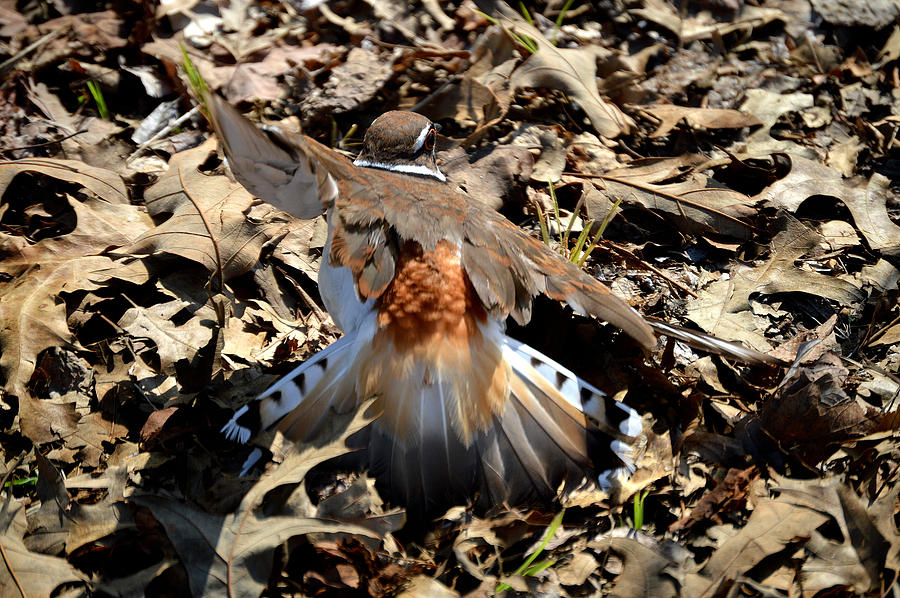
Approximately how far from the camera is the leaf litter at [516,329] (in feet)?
9.03

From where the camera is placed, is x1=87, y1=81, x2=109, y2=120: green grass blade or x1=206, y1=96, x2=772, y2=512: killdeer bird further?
x1=87, y1=81, x2=109, y2=120: green grass blade

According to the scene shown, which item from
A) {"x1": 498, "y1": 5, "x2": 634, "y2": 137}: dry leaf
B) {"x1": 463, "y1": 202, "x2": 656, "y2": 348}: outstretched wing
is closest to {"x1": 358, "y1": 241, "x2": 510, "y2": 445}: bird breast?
{"x1": 463, "y1": 202, "x2": 656, "y2": 348}: outstretched wing

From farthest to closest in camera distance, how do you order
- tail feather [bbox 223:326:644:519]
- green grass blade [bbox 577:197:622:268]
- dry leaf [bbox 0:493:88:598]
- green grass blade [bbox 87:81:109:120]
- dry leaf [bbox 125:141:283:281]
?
green grass blade [bbox 87:81:109:120], green grass blade [bbox 577:197:622:268], dry leaf [bbox 125:141:283:281], tail feather [bbox 223:326:644:519], dry leaf [bbox 0:493:88:598]

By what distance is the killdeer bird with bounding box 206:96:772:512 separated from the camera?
282 cm

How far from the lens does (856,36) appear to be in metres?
5.39

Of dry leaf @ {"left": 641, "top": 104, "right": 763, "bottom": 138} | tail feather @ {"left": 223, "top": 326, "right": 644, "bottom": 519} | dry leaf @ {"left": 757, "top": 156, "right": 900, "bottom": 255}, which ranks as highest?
dry leaf @ {"left": 641, "top": 104, "right": 763, "bottom": 138}

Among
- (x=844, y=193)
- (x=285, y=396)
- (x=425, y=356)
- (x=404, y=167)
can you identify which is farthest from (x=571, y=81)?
(x=285, y=396)

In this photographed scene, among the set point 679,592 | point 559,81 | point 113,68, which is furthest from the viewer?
A: point 113,68

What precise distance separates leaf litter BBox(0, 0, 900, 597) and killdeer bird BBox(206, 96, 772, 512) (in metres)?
0.14

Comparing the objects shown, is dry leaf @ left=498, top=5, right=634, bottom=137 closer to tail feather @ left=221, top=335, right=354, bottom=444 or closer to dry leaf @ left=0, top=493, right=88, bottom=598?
tail feather @ left=221, top=335, right=354, bottom=444

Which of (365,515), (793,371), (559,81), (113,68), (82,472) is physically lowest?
(82,472)

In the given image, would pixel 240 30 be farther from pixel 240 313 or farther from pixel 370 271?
pixel 370 271

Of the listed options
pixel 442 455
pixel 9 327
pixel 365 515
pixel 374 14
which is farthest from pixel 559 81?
pixel 9 327

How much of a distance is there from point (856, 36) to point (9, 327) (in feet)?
18.9
